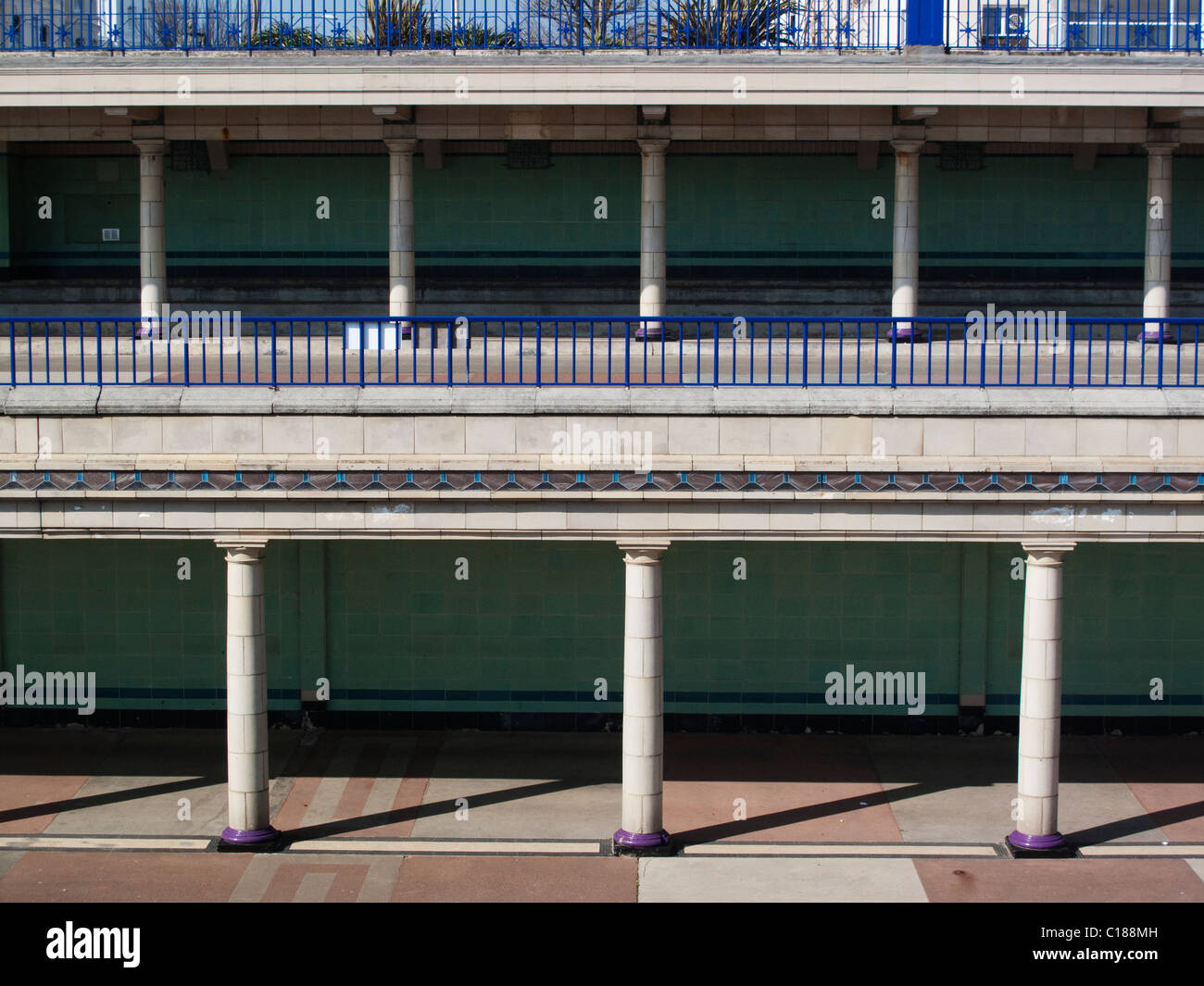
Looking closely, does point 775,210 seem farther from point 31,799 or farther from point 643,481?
point 31,799

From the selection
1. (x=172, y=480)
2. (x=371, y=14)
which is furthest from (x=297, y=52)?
(x=172, y=480)

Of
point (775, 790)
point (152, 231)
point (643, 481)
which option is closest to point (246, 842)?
point (643, 481)

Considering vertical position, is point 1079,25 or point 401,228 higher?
point 1079,25

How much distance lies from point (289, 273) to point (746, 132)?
7.21 metres

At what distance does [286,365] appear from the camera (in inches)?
690

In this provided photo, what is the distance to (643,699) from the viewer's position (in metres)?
14.9

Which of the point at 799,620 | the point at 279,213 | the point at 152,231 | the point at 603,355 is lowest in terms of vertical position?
the point at 799,620

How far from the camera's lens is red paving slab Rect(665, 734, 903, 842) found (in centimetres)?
1594

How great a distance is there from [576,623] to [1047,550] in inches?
242

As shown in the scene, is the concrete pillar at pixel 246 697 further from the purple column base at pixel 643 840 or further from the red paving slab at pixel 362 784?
the purple column base at pixel 643 840

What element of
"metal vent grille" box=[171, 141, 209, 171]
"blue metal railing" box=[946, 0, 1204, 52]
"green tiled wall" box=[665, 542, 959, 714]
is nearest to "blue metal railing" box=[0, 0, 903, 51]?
"blue metal railing" box=[946, 0, 1204, 52]

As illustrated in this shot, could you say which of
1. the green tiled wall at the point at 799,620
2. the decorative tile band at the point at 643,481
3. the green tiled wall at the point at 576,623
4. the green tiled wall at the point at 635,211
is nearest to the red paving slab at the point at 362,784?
the green tiled wall at the point at 576,623

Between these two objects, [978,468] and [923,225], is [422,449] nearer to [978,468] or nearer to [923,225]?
[978,468]

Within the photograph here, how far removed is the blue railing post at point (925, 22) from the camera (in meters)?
19.5
